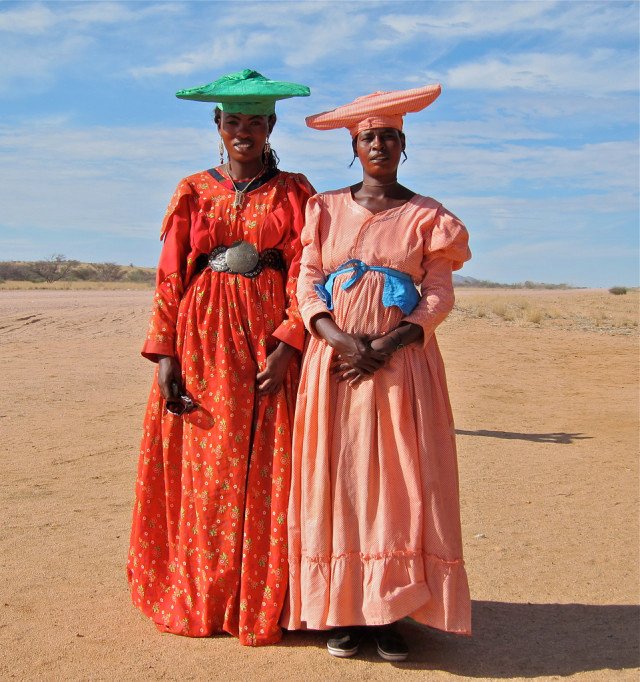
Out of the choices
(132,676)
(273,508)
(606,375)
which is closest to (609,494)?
(273,508)

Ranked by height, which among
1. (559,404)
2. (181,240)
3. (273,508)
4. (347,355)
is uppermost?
(181,240)

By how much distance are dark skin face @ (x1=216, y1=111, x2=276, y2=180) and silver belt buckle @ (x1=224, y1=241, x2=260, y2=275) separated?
37cm

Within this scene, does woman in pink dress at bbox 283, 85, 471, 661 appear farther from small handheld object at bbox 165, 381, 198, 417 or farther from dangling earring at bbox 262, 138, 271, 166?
small handheld object at bbox 165, 381, 198, 417

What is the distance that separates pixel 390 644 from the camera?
408 centimetres

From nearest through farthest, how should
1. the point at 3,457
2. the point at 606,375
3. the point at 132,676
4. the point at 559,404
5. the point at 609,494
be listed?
1. the point at 132,676
2. the point at 609,494
3. the point at 3,457
4. the point at 559,404
5. the point at 606,375

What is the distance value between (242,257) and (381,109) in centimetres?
92

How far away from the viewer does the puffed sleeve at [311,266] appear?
164 inches

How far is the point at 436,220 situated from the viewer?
13.5 ft

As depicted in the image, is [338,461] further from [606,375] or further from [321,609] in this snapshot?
[606,375]

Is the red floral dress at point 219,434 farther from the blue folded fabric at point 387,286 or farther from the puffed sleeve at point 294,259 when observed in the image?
the blue folded fabric at point 387,286

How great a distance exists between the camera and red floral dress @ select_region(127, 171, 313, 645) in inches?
168

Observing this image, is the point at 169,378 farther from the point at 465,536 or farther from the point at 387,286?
the point at 465,536

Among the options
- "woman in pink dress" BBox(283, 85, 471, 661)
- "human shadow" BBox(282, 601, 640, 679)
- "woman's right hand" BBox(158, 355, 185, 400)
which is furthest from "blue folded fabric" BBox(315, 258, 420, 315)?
"human shadow" BBox(282, 601, 640, 679)

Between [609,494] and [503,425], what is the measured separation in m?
3.28
